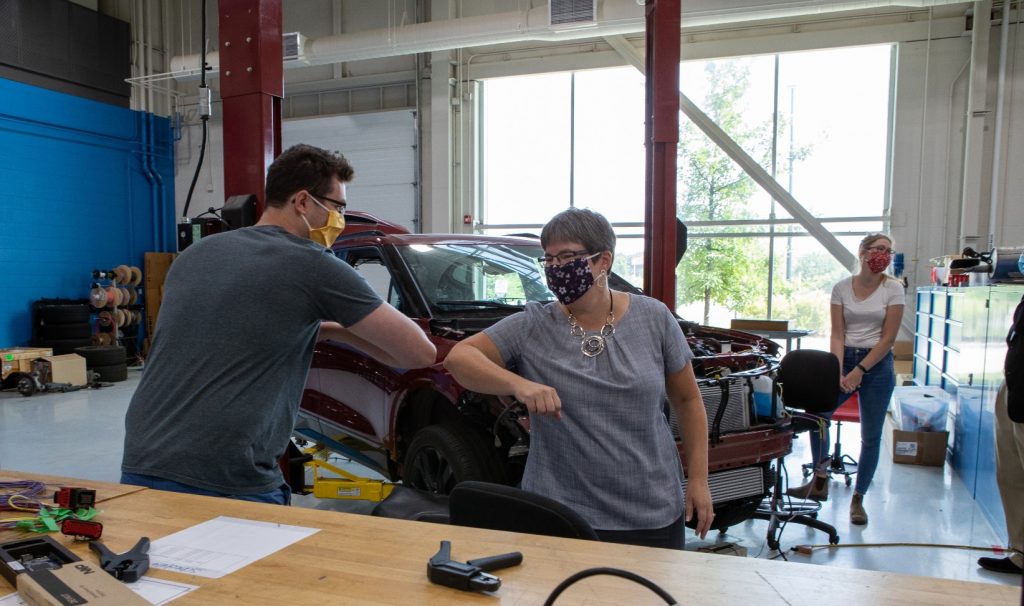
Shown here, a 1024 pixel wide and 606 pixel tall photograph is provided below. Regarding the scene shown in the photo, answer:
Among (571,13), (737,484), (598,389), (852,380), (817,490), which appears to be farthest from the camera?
(571,13)

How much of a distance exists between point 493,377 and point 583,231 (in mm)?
521

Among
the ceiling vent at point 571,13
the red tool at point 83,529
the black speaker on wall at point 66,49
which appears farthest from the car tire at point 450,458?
the black speaker on wall at point 66,49

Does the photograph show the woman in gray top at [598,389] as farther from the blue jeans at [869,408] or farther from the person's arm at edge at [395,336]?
the blue jeans at [869,408]

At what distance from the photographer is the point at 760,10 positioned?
7953mm

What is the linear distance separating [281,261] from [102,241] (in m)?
12.8

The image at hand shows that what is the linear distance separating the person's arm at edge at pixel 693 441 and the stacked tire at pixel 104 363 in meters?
10.2

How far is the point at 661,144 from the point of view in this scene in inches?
157

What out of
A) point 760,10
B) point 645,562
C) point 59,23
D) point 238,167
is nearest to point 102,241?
point 59,23

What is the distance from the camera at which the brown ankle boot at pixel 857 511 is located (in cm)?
418

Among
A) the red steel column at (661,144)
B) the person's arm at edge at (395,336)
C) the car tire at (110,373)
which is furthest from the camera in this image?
the car tire at (110,373)

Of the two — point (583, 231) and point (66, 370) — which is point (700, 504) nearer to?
point (583, 231)

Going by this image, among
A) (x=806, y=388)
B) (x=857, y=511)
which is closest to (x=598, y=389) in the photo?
(x=806, y=388)

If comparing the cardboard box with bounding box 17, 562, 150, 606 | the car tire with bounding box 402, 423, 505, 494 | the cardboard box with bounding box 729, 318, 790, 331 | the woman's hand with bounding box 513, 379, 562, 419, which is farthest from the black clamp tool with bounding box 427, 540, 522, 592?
the cardboard box with bounding box 729, 318, 790, 331

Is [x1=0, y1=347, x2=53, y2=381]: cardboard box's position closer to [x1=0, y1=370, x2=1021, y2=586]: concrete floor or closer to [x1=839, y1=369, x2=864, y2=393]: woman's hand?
[x1=0, y1=370, x2=1021, y2=586]: concrete floor
